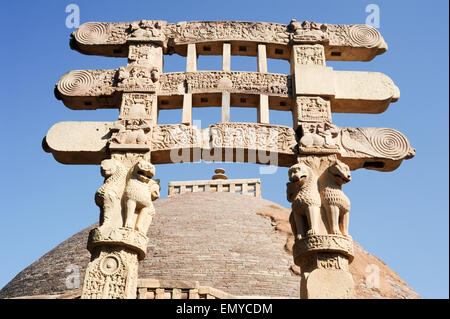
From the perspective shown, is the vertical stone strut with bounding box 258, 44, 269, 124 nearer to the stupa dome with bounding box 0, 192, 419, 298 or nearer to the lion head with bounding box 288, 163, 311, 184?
the lion head with bounding box 288, 163, 311, 184

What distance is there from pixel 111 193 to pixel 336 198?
3.34m

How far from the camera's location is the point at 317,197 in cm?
761

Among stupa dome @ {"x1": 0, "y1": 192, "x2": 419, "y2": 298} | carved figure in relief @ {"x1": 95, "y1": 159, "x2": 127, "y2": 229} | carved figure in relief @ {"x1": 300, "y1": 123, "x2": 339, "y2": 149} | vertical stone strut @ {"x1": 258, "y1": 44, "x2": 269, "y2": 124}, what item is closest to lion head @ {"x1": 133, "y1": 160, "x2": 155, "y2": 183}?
carved figure in relief @ {"x1": 95, "y1": 159, "x2": 127, "y2": 229}

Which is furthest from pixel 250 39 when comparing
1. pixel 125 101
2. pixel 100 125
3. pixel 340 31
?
pixel 100 125

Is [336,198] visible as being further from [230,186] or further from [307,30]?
[230,186]

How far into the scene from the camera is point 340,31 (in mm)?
9625

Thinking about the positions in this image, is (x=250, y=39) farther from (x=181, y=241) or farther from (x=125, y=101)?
(x=181, y=241)

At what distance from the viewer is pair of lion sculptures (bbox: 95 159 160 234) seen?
295 inches

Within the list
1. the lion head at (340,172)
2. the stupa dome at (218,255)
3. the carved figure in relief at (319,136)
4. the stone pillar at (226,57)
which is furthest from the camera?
the stupa dome at (218,255)

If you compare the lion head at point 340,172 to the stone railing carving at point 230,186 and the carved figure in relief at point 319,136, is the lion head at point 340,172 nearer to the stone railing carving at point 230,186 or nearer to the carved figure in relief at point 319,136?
the carved figure in relief at point 319,136

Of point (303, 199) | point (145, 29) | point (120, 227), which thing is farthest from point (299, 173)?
point (145, 29)

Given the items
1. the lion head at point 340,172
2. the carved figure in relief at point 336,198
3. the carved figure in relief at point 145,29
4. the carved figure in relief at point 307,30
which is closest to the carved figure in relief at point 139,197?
the carved figure in relief at point 336,198

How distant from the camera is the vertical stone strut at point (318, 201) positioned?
23.1 ft
